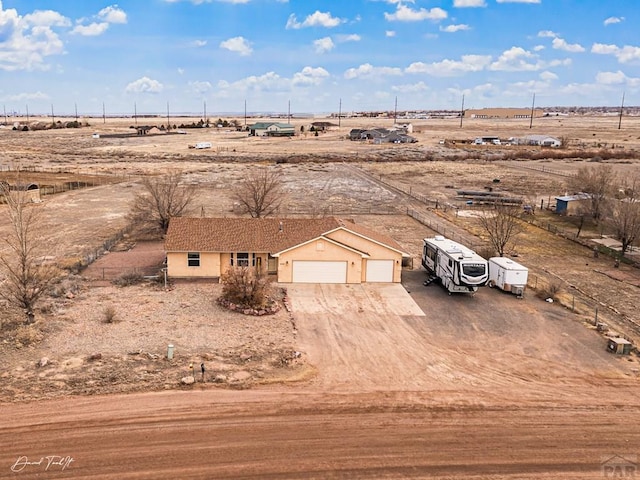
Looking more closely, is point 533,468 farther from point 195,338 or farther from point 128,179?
point 128,179

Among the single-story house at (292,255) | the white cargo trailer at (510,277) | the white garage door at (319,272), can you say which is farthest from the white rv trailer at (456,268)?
the white garage door at (319,272)

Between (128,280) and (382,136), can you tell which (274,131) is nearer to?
(382,136)

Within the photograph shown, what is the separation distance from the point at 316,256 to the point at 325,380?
11803 millimetres

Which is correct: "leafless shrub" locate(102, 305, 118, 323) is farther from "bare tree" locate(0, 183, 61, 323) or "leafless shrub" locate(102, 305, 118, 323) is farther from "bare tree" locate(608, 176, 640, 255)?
"bare tree" locate(608, 176, 640, 255)

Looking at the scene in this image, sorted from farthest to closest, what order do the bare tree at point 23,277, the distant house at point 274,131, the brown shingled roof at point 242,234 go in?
the distant house at point 274,131
the brown shingled roof at point 242,234
the bare tree at point 23,277

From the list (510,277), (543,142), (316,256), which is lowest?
(510,277)

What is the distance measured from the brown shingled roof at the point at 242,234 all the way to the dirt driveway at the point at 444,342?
317cm

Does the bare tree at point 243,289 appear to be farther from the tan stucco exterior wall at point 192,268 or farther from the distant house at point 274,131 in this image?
the distant house at point 274,131

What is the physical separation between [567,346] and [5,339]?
2335 cm

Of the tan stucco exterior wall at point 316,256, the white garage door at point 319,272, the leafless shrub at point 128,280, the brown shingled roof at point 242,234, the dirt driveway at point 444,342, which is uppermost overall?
the brown shingled roof at point 242,234

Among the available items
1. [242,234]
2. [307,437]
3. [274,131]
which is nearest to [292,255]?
[242,234]

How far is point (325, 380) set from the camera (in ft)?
63.4

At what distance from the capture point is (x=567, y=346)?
75.5ft

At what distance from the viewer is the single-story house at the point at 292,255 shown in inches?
1189
